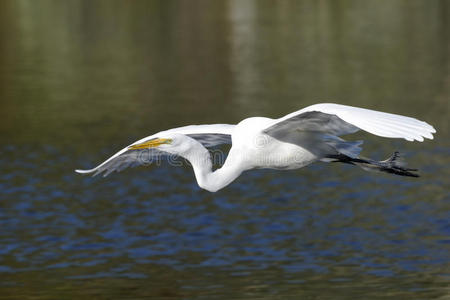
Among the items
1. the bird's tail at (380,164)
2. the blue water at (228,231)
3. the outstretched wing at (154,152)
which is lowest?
the blue water at (228,231)

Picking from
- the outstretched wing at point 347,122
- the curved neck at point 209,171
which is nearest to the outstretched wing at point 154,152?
the curved neck at point 209,171

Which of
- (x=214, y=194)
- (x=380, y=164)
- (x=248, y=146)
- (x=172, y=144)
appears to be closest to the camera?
(x=172, y=144)

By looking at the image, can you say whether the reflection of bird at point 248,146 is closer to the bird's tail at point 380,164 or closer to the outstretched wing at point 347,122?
the outstretched wing at point 347,122

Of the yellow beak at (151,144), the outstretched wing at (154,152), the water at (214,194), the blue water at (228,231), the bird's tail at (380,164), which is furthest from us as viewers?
the water at (214,194)

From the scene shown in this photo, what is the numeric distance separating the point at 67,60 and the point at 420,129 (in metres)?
42.6

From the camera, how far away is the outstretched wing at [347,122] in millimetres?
9376

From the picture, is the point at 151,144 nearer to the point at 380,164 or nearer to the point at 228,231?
the point at 380,164

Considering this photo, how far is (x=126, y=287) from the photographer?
17516 mm

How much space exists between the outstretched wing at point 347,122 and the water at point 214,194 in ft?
19.5

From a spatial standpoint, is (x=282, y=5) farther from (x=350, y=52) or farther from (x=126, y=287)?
(x=126, y=287)

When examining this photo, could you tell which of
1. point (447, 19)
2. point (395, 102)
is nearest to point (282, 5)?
point (447, 19)

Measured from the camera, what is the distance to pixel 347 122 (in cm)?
1053

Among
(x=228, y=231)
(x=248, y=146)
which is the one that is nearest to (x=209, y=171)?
(x=248, y=146)

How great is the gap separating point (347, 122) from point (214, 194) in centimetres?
1321
